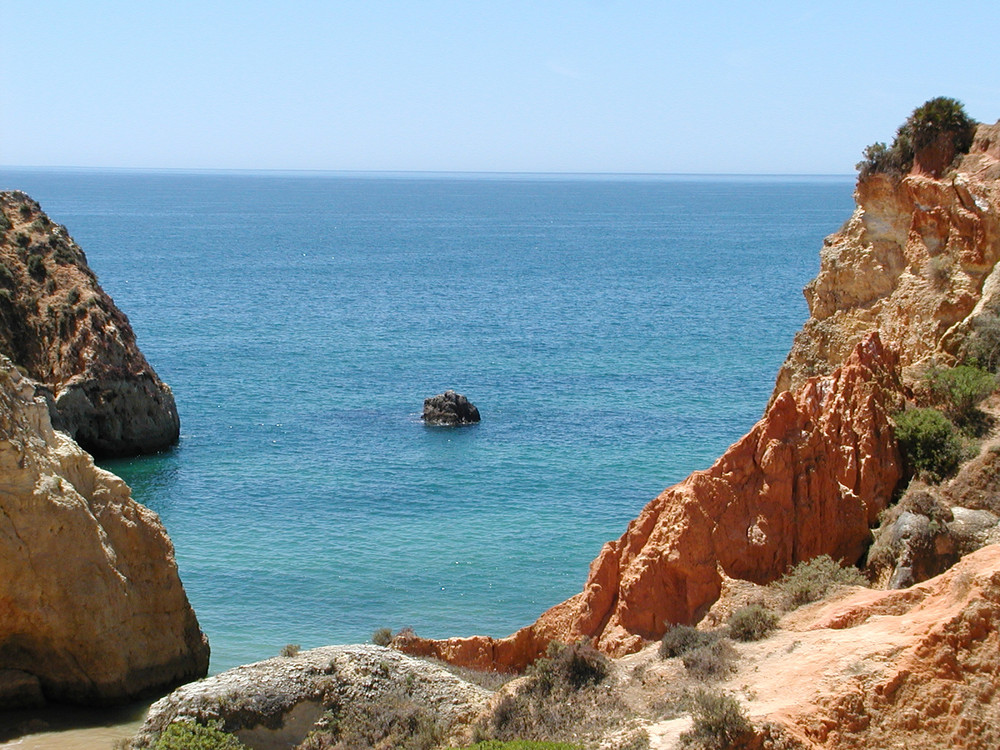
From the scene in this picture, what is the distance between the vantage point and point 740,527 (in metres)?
19.5

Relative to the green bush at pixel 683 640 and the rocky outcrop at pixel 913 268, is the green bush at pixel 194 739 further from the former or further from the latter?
the rocky outcrop at pixel 913 268

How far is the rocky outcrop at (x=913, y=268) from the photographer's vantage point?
23953mm

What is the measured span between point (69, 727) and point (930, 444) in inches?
668

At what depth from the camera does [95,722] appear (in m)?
22.5

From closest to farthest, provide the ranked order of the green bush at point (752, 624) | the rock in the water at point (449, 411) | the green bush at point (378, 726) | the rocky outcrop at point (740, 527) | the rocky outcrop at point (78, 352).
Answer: the green bush at point (378, 726)
the green bush at point (752, 624)
the rocky outcrop at point (740, 527)
the rocky outcrop at point (78, 352)
the rock in the water at point (449, 411)

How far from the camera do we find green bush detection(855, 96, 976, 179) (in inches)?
1017

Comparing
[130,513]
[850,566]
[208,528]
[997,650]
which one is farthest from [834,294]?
[208,528]

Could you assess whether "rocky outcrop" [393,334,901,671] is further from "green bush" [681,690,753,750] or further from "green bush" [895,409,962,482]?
"green bush" [681,690,753,750]

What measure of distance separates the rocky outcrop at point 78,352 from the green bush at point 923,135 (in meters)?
34.4

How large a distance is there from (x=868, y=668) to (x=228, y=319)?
81114 millimetres

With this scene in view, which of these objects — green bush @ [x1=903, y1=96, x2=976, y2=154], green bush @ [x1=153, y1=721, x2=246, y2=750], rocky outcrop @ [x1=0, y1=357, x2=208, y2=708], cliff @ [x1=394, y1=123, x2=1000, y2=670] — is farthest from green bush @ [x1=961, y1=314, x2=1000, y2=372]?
rocky outcrop @ [x1=0, y1=357, x2=208, y2=708]

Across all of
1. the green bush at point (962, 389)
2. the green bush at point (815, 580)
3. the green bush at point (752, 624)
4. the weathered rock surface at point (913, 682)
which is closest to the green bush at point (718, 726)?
the weathered rock surface at point (913, 682)

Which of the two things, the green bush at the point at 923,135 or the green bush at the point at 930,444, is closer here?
the green bush at the point at 930,444

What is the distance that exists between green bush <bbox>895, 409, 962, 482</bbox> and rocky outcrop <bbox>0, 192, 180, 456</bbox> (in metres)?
36.6
